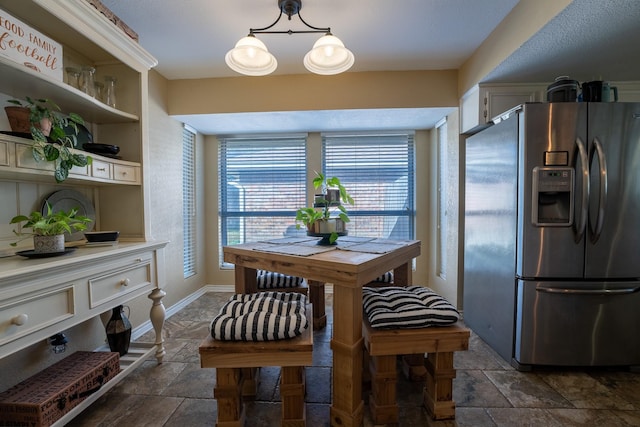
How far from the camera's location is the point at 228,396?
1.18 metres

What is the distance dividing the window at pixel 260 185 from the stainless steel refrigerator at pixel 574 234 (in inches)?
91.3

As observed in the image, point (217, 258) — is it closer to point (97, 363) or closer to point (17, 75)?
point (97, 363)

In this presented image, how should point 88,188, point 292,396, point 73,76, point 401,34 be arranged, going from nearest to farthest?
1. point 292,396
2. point 73,76
3. point 88,188
4. point 401,34

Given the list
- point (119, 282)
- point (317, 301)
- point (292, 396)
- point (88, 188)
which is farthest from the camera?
point (317, 301)

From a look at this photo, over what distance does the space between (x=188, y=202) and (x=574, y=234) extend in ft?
11.5

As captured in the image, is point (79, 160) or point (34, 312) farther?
→ point (79, 160)

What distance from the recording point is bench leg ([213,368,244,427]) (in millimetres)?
1167

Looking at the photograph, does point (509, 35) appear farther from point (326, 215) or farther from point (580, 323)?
point (580, 323)

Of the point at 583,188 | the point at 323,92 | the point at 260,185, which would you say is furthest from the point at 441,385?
the point at 260,185

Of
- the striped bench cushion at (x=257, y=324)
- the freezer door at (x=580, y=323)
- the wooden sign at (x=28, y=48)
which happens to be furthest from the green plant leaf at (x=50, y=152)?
the freezer door at (x=580, y=323)

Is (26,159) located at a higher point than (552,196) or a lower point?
higher

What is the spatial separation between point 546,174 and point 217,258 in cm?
345

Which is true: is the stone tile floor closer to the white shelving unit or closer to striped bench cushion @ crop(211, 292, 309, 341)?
the white shelving unit

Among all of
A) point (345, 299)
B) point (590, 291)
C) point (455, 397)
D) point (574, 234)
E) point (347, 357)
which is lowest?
point (455, 397)
